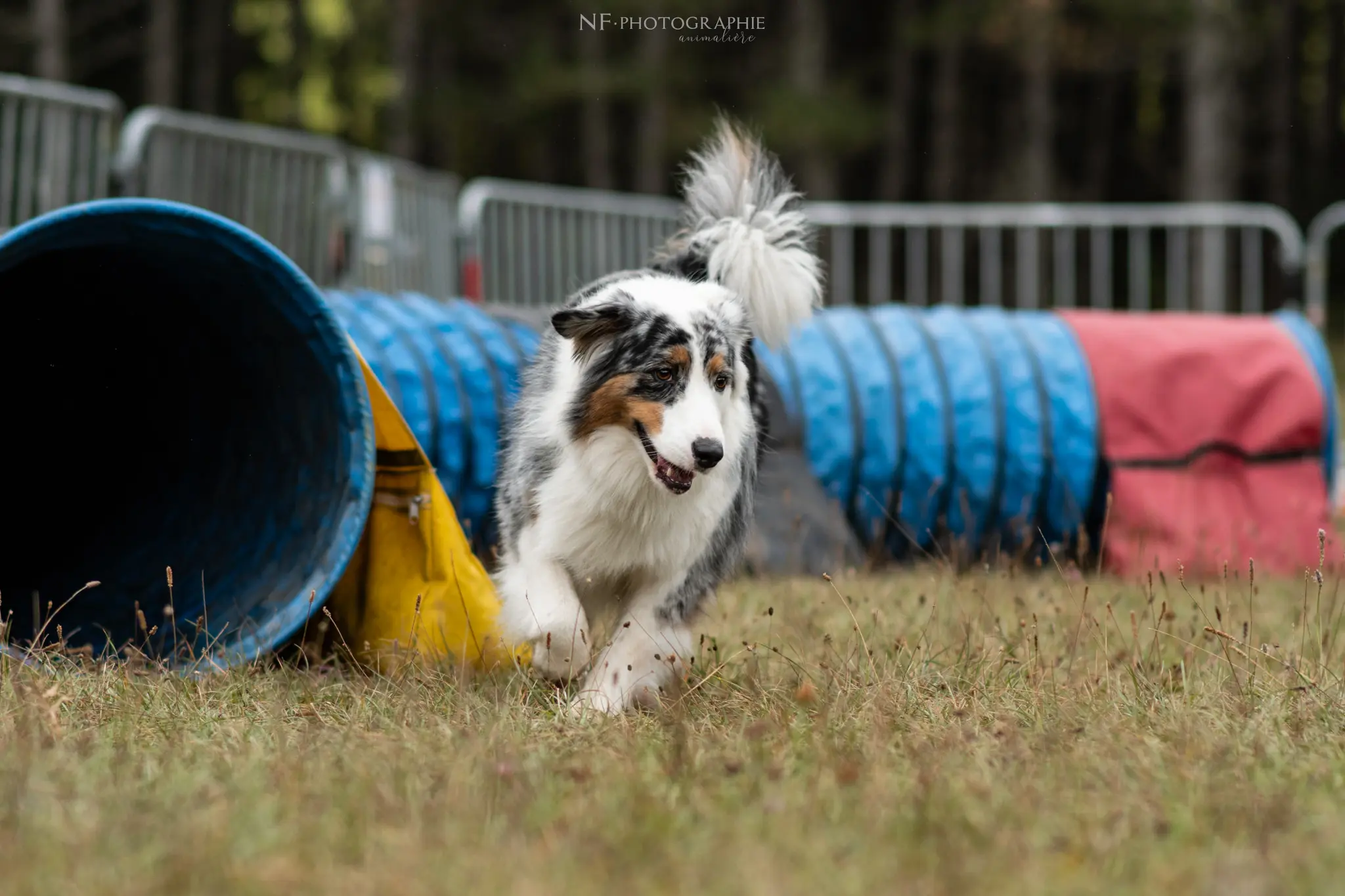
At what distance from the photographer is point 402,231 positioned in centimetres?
1023

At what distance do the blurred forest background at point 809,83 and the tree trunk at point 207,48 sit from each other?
0.06 metres

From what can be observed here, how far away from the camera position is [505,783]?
8.87 feet

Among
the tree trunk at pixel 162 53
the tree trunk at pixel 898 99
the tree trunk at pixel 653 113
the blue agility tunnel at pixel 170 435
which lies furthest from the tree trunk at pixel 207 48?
the blue agility tunnel at pixel 170 435

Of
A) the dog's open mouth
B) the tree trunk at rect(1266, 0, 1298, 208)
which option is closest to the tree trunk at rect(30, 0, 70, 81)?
the dog's open mouth

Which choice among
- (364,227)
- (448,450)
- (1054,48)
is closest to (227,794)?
(448,450)

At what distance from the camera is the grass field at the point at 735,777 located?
2230 mm

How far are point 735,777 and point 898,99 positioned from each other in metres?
21.7

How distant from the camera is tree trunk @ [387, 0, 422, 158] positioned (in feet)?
68.9

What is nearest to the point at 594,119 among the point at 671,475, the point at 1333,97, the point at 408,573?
the point at 1333,97

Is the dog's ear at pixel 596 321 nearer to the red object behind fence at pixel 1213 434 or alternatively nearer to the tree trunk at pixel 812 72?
the red object behind fence at pixel 1213 434

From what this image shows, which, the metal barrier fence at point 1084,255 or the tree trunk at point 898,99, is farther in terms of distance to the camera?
the tree trunk at point 898,99

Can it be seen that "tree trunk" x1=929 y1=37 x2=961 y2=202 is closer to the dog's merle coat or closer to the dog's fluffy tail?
the dog's fluffy tail

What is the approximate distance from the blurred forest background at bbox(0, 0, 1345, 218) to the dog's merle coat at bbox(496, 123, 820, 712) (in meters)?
14.4

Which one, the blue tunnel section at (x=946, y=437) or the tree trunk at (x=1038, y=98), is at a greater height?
the tree trunk at (x=1038, y=98)
